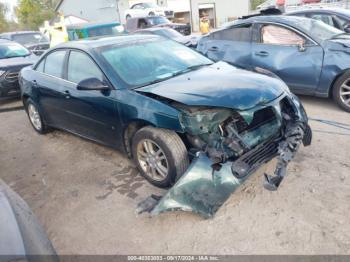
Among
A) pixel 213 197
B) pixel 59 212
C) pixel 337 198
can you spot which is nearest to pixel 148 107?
pixel 213 197

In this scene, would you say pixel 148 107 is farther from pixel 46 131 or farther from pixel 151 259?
pixel 46 131

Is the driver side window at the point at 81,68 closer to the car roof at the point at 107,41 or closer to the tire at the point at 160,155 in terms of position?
the car roof at the point at 107,41

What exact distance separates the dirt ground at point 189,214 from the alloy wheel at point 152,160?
0.17 meters

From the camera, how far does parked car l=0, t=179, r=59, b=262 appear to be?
69.6 inches

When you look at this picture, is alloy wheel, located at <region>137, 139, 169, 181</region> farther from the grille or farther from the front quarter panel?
the grille

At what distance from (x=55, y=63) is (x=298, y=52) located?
152 inches

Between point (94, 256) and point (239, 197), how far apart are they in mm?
1471

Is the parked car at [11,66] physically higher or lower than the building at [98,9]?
lower

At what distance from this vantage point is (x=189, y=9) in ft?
107

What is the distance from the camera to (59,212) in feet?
→ 11.3

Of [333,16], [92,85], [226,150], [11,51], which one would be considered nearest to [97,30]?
[11,51]

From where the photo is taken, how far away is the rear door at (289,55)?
534 cm

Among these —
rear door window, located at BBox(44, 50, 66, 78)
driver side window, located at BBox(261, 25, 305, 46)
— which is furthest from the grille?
driver side window, located at BBox(261, 25, 305, 46)

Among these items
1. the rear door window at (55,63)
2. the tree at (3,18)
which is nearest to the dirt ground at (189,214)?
the rear door window at (55,63)
